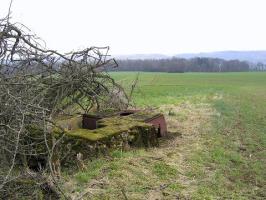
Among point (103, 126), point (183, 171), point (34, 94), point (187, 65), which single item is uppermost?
point (34, 94)

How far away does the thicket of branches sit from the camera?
16.9ft

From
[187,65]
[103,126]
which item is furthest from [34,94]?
[187,65]

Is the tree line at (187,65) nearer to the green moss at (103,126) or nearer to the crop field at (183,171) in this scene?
the crop field at (183,171)

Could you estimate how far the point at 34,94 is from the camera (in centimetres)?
655

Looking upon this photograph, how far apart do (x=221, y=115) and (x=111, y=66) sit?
22.8 ft

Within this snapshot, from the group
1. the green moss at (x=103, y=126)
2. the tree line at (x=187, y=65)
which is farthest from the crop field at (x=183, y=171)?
the tree line at (x=187, y=65)

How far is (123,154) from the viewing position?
25.7ft

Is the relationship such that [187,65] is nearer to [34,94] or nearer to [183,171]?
[183,171]

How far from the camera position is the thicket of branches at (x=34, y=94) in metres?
5.16

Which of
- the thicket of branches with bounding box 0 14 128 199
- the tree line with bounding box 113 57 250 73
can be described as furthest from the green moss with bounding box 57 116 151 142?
the tree line with bounding box 113 57 250 73

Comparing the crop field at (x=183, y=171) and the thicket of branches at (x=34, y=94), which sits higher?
the thicket of branches at (x=34, y=94)

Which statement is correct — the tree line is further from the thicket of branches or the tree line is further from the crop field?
the thicket of branches

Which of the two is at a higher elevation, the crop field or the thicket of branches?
the thicket of branches

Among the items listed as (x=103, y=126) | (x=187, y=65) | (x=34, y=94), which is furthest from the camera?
(x=187, y=65)
